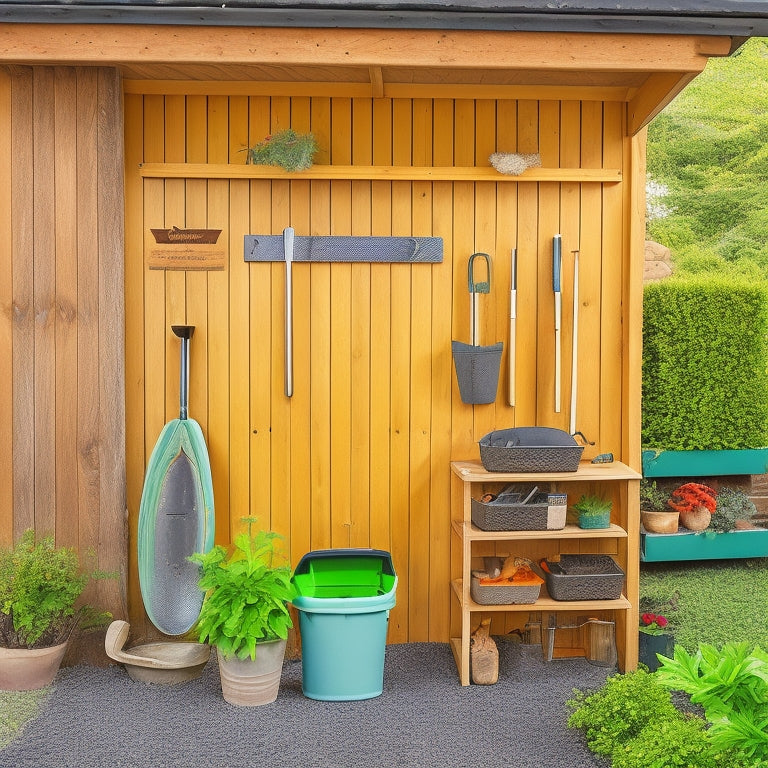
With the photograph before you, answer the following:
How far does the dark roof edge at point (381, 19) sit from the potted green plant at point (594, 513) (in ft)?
6.33

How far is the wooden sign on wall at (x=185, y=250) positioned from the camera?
3607 millimetres

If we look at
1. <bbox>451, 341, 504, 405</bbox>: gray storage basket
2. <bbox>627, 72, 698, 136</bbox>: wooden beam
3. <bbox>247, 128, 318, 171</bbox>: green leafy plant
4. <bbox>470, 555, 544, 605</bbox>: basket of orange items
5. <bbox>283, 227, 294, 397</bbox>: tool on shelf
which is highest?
<bbox>627, 72, 698, 136</bbox>: wooden beam

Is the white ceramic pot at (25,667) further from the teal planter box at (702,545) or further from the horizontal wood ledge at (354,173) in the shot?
the teal planter box at (702,545)

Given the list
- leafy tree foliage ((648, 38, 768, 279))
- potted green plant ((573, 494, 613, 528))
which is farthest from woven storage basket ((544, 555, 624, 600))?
leafy tree foliage ((648, 38, 768, 279))

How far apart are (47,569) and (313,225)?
1.89 meters

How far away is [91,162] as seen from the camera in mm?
3438

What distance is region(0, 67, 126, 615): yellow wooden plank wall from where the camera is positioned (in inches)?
135

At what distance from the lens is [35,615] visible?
3188 millimetres

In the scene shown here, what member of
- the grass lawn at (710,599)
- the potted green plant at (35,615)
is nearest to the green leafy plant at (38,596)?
the potted green plant at (35,615)

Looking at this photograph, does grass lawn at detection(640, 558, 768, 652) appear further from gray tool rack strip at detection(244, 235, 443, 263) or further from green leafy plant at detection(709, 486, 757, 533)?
gray tool rack strip at detection(244, 235, 443, 263)

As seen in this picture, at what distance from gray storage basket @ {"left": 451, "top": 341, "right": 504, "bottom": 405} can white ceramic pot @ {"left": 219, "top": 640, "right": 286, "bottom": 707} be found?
1362 mm

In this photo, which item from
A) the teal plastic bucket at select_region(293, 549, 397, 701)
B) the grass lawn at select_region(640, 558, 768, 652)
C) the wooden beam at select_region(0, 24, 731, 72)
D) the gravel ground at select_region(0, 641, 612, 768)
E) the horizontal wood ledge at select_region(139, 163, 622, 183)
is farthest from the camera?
the grass lawn at select_region(640, 558, 768, 652)

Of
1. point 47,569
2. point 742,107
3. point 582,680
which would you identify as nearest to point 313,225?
point 47,569

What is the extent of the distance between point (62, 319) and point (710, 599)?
392cm
